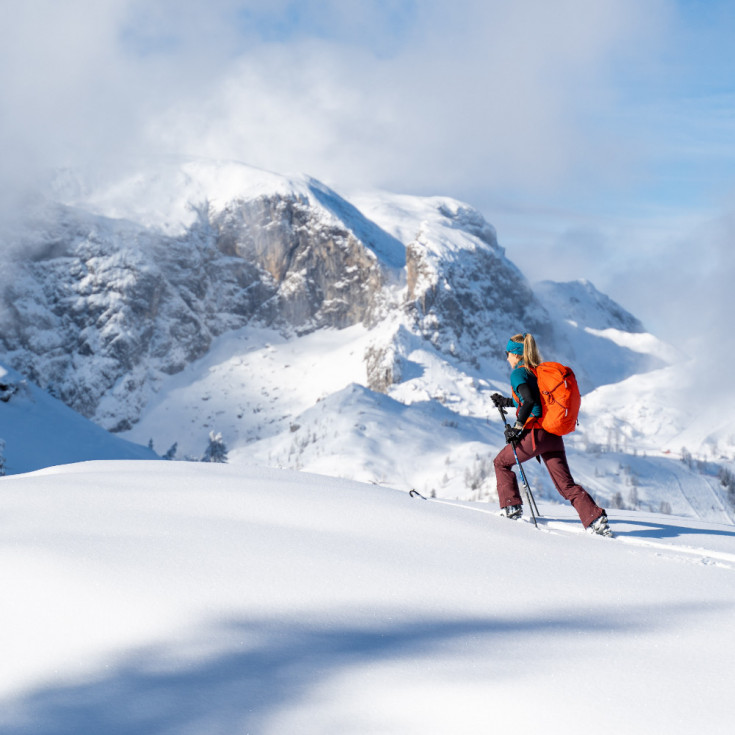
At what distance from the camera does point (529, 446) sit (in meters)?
9.18

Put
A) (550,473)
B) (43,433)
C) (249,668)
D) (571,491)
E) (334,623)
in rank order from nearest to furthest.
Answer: (249,668) → (334,623) → (550,473) → (571,491) → (43,433)

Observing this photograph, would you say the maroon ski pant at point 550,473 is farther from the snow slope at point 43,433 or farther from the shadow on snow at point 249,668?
the snow slope at point 43,433

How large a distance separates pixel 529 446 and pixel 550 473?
1.60 feet

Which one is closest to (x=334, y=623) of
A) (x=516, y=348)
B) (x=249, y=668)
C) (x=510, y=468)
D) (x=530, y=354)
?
(x=249, y=668)

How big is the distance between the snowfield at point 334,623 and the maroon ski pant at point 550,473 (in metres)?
0.88

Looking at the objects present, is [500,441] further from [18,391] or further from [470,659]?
[470,659]

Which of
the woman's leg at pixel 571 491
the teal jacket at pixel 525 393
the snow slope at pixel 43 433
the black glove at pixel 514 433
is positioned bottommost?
the woman's leg at pixel 571 491

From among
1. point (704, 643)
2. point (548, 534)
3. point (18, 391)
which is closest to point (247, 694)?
point (704, 643)

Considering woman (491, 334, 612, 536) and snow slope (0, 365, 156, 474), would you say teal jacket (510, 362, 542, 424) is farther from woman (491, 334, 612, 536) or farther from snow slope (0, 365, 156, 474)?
snow slope (0, 365, 156, 474)

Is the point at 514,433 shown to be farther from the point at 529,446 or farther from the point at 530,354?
the point at 530,354

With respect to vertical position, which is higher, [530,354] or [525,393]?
[530,354]

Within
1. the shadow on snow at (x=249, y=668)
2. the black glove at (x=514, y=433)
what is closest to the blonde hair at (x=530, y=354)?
the black glove at (x=514, y=433)

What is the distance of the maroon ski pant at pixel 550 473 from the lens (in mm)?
8812

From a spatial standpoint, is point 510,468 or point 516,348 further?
point 510,468
